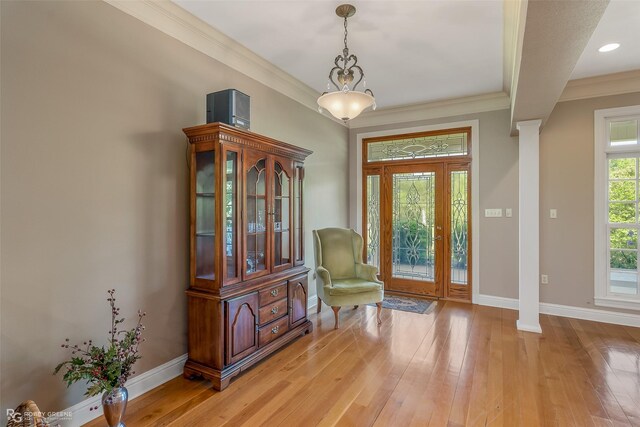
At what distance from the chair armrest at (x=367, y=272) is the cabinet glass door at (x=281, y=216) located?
122cm

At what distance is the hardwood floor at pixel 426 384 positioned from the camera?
2051mm

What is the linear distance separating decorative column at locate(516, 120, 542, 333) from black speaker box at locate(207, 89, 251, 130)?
302 centimetres

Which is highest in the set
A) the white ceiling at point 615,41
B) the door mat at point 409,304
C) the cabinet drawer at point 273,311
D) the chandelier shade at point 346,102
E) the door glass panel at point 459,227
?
the white ceiling at point 615,41

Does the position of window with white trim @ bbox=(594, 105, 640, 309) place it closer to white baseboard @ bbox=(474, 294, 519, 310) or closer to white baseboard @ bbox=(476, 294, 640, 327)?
white baseboard @ bbox=(476, 294, 640, 327)

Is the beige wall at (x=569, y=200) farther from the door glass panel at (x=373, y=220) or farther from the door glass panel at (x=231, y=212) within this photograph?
the door glass panel at (x=231, y=212)

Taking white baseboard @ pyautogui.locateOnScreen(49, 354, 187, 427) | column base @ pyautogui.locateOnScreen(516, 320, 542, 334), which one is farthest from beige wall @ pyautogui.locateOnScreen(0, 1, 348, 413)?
column base @ pyautogui.locateOnScreen(516, 320, 542, 334)

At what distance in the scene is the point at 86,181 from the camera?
1.99 metres

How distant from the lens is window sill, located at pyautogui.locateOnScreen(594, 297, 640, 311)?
11.9ft

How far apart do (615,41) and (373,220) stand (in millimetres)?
3434

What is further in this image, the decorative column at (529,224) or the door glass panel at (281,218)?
the decorative column at (529,224)

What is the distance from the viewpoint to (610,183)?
379cm

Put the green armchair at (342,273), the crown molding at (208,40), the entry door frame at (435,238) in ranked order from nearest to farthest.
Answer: the crown molding at (208,40)
the green armchair at (342,273)
the entry door frame at (435,238)

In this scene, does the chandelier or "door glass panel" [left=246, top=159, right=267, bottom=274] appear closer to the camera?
the chandelier

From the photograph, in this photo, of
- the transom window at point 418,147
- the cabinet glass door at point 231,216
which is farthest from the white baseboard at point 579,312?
the cabinet glass door at point 231,216
